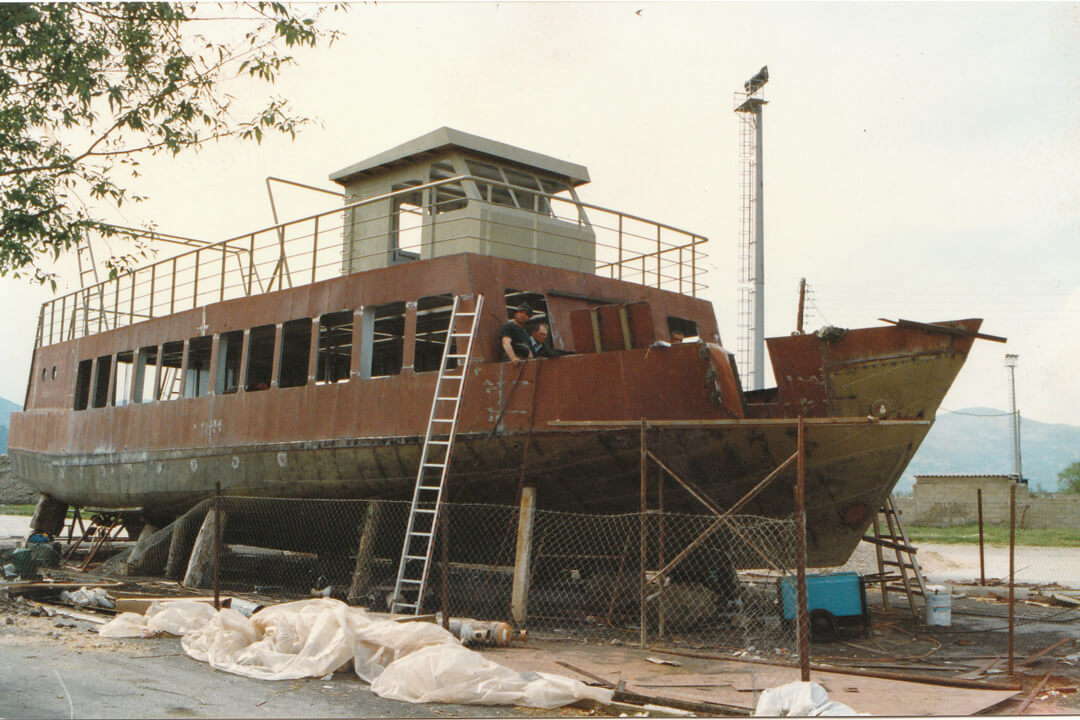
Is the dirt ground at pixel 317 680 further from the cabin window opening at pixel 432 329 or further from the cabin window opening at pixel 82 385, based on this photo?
the cabin window opening at pixel 82 385

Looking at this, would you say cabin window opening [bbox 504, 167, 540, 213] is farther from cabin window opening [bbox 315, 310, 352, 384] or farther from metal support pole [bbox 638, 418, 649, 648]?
metal support pole [bbox 638, 418, 649, 648]

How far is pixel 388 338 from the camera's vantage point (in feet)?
47.9

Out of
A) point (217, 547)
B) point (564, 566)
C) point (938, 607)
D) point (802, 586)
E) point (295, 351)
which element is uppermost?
point (295, 351)

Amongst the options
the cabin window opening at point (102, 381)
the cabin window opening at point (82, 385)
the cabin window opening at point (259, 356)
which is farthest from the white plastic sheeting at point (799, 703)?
the cabin window opening at point (82, 385)

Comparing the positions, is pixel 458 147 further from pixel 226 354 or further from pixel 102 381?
pixel 102 381

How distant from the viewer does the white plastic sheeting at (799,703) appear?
5.86 meters

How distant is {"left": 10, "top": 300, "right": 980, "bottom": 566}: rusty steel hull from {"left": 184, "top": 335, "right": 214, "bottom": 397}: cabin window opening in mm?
3271

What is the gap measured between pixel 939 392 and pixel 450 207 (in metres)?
7.61

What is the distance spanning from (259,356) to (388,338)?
12.0ft

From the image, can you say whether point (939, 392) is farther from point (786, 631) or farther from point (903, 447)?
point (786, 631)

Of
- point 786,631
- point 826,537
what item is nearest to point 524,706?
point 786,631

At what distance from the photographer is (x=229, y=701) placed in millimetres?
6707

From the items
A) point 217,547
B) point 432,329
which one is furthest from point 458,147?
point 217,547

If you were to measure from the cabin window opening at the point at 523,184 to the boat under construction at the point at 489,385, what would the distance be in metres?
0.04
